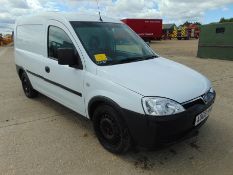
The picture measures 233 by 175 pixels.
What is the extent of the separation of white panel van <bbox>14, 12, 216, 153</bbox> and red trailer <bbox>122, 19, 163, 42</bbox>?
23.0 metres

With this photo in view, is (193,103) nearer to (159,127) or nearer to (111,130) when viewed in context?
(159,127)

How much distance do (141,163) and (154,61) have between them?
1.60 metres

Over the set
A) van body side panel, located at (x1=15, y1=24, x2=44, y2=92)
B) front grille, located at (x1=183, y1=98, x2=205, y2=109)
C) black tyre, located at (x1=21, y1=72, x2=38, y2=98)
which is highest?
van body side panel, located at (x1=15, y1=24, x2=44, y2=92)

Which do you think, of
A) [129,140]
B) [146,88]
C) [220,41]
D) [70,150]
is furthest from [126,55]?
[220,41]

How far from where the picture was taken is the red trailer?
27250 mm

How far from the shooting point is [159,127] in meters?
2.87

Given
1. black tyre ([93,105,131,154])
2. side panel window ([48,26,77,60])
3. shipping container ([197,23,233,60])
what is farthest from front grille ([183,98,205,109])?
shipping container ([197,23,233,60])

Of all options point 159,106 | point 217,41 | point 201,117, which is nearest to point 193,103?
point 201,117

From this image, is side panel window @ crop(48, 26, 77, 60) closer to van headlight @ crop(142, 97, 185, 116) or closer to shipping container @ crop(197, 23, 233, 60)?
van headlight @ crop(142, 97, 185, 116)

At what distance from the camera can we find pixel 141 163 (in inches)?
132

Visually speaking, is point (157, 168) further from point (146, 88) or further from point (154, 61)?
point (154, 61)

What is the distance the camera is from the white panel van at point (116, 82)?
296 cm

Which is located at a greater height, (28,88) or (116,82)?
(116,82)

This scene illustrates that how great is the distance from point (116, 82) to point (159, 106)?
65 cm
